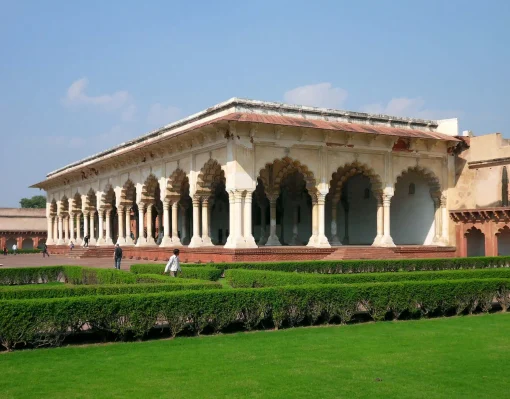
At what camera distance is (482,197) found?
22.8m

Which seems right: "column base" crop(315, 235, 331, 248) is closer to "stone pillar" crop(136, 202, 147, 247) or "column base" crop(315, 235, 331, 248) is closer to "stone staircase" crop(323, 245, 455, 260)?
"stone staircase" crop(323, 245, 455, 260)

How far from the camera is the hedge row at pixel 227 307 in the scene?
7.09 m

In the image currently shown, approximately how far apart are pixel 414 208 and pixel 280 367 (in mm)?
19898

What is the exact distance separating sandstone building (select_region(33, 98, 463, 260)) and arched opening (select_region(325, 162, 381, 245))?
1.8 inches

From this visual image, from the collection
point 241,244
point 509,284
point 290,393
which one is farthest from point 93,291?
point 241,244

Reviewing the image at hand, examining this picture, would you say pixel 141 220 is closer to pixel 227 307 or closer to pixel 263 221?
pixel 263 221

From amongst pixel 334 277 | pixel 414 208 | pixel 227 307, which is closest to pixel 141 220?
pixel 414 208

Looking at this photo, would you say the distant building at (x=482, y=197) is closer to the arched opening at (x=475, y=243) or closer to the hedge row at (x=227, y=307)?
the arched opening at (x=475, y=243)

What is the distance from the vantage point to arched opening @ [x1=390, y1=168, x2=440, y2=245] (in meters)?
23.9

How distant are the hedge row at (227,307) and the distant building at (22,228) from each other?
49524mm

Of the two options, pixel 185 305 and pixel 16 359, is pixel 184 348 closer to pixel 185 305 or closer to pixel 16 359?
pixel 185 305

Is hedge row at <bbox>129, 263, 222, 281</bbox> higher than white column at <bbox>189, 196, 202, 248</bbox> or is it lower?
lower

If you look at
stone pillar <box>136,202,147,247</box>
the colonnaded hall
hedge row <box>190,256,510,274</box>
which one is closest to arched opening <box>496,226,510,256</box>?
the colonnaded hall

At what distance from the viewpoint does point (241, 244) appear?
62.0 ft
